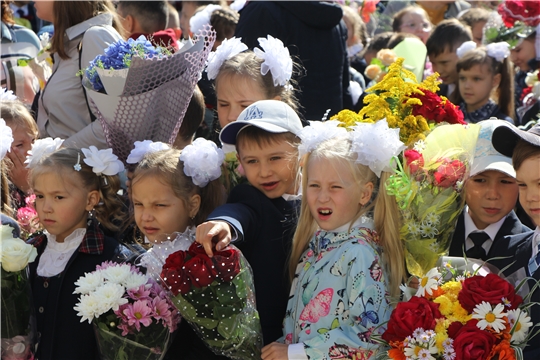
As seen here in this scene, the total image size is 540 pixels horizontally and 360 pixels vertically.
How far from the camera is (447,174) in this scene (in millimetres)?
2984

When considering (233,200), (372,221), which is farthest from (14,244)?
(372,221)

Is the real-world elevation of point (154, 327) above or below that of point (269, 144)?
below

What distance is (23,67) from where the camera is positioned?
18.3 feet

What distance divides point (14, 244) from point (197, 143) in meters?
0.96

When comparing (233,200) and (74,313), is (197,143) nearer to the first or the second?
(233,200)

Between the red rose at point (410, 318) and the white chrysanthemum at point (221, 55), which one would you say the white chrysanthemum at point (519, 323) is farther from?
the white chrysanthemum at point (221, 55)

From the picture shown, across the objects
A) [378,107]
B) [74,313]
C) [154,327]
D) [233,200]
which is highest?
[378,107]

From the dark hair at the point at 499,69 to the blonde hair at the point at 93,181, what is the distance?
3.55m

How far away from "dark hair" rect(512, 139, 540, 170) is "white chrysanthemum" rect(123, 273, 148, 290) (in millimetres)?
1665

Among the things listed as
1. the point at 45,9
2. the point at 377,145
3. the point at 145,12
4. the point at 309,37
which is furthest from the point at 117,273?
the point at 145,12

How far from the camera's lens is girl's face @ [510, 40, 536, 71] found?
268 inches

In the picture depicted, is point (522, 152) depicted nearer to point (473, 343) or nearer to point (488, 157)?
point (488, 157)

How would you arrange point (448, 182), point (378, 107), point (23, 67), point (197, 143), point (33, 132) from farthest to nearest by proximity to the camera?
1. point (23, 67)
2. point (33, 132)
3. point (197, 143)
4. point (378, 107)
5. point (448, 182)

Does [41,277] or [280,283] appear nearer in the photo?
[280,283]
